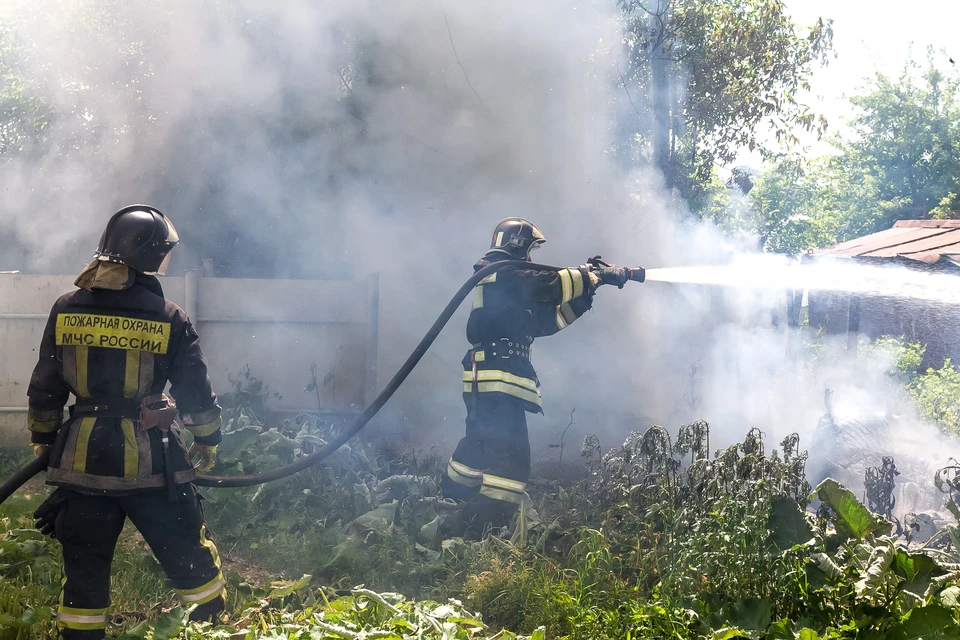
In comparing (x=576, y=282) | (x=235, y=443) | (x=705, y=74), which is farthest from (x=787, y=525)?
(x=705, y=74)

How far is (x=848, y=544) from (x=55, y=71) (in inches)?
386

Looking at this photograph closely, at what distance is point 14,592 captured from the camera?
404 centimetres

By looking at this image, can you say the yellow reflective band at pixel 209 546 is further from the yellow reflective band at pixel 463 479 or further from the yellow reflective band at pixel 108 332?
the yellow reflective band at pixel 463 479

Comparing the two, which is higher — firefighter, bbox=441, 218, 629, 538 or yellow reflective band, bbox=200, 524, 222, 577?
firefighter, bbox=441, 218, 629, 538

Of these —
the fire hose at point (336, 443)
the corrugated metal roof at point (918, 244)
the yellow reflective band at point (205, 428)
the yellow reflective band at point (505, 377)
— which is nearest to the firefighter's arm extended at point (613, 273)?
the fire hose at point (336, 443)

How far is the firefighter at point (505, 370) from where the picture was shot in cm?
524

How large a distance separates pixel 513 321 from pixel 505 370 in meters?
0.35

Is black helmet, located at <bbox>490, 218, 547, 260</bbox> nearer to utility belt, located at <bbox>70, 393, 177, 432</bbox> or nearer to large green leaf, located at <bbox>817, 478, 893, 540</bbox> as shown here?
Answer: utility belt, located at <bbox>70, 393, 177, 432</bbox>

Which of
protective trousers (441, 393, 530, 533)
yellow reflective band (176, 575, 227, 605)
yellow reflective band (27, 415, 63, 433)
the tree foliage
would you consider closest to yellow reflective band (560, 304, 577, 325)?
protective trousers (441, 393, 530, 533)

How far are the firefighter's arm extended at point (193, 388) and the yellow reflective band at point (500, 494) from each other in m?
1.92

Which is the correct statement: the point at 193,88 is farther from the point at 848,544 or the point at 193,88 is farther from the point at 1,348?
the point at 848,544

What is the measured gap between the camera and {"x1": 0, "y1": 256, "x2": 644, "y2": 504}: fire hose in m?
3.80

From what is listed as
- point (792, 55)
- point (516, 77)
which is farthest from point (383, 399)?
point (792, 55)

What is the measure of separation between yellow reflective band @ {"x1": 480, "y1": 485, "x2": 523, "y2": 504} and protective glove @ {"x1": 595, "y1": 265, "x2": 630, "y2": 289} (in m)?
1.60
